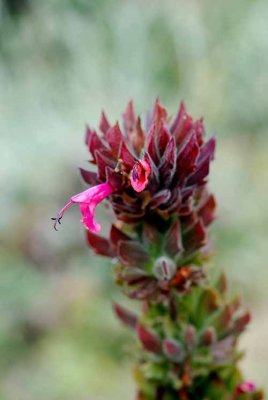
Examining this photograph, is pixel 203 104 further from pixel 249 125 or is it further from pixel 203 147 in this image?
pixel 203 147

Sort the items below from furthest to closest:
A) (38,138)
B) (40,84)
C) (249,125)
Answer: (249,125) → (40,84) → (38,138)

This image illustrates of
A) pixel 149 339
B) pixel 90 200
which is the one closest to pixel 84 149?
pixel 149 339

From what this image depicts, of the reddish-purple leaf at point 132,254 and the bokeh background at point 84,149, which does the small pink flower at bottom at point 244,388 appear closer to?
the reddish-purple leaf at point 132,254

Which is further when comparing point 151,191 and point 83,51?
point 83,51

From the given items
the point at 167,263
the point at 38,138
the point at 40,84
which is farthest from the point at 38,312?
the point at 167,263

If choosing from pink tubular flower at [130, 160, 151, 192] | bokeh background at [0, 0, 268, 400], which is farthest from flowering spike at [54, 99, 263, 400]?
bokeh background at [0, 0, 268, 400]

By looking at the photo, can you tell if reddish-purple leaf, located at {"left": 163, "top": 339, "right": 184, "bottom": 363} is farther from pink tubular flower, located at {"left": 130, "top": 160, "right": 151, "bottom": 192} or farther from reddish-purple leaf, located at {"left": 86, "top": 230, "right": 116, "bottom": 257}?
pink tubular flower, located at {"left": 130, "top": 160, "right": 151, "bottom": 192}

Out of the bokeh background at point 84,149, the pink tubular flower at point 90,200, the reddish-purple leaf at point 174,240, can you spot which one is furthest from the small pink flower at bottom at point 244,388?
the bokeh background at point 84,149
